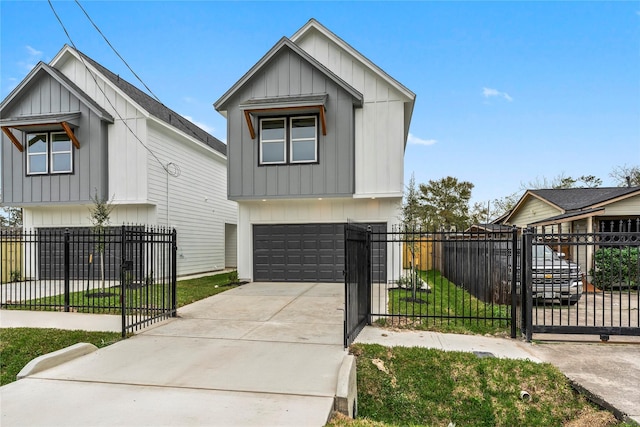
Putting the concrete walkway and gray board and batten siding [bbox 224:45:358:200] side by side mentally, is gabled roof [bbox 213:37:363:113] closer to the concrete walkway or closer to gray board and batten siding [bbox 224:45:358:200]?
gray board and batten siding [bbox 224:45:358:200]

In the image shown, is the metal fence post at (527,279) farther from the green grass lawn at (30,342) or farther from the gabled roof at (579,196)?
the gabled roof at (579,196)

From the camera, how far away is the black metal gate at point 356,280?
5500 mm

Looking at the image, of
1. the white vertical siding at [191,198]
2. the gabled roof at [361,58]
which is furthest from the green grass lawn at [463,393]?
the white vertical siding at [191,198]

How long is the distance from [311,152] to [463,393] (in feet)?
31.7

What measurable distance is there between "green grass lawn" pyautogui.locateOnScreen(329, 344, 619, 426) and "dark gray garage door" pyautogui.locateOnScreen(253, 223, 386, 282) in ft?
26.8

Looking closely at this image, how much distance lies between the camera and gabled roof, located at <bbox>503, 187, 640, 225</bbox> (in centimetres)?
1312

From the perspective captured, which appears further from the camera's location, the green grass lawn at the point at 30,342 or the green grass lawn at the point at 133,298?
the green grass lawn at the point at 133,298

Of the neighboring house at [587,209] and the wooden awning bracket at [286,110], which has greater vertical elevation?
the wooden awning bracket at [286,110]

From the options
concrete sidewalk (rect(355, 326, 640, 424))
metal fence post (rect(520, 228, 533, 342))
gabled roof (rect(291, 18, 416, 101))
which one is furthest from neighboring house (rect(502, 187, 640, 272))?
gabled roof (rect(291, 18, 416, 101))

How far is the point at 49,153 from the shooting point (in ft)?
46.0

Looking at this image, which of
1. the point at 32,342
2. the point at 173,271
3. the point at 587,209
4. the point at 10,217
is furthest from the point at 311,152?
the point at 10,217

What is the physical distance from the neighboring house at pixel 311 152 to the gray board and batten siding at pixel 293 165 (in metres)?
0.04

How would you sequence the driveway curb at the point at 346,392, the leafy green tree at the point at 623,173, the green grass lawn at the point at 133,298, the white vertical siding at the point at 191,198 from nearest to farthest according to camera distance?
the driveway curb at the point at 346,392
the green grass lawn at the point at 133,298
the white vertical siding at the point at 191,198
the leafy green tree at the point at 623,173

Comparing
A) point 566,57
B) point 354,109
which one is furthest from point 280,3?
point 566,57
